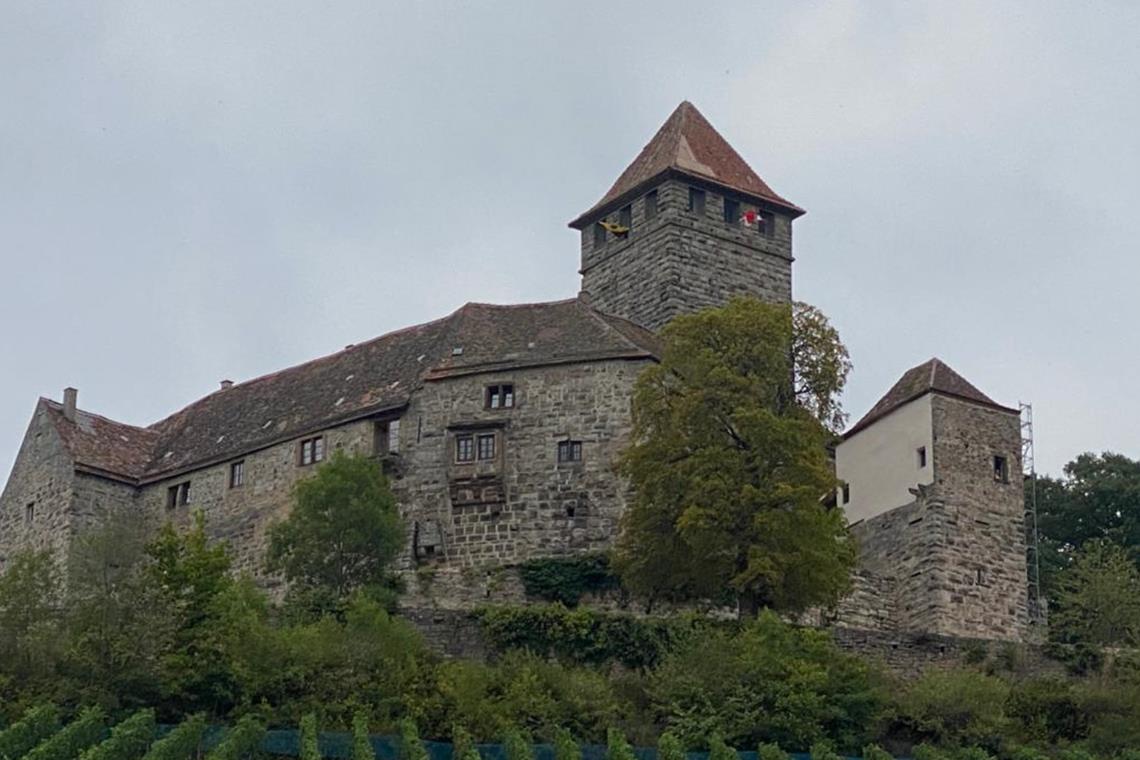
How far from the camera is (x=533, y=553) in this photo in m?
54.0

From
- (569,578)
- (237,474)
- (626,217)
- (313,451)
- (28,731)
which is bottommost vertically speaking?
(28,731)

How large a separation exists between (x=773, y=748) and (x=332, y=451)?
19.7 metres

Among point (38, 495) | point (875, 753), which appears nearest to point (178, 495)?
point (38, 495)

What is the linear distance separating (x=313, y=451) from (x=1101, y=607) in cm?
1945

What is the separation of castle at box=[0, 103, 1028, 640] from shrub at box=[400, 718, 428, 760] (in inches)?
454

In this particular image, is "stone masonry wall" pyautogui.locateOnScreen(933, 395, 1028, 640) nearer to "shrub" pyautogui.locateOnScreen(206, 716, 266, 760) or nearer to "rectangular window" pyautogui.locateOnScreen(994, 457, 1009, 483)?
"rectangular window" pyautogui.locateOnScreen(994, 457, 1009, 483)

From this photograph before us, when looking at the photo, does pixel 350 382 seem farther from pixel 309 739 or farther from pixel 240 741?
pixel 309 739

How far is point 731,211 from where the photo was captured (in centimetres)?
6194

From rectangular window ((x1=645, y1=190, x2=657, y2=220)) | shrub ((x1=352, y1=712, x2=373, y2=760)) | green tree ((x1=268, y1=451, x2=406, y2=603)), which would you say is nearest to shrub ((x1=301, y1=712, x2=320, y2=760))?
shrub ((x1=352, y1=712, x2=373, y2=760))

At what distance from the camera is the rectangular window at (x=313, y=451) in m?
58.1

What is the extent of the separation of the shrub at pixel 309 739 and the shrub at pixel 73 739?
3655 millimetres

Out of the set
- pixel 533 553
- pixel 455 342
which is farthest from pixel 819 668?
pixel 455 342

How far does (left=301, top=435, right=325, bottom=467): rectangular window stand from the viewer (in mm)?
58094

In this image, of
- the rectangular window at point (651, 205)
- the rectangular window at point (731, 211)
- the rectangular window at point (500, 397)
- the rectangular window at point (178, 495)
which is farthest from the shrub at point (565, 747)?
the rectangular window at point (731, 211)
